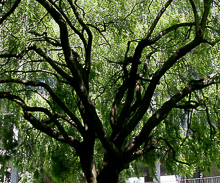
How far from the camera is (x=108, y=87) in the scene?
750 cm

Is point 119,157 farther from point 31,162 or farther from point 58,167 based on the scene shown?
point 31,162

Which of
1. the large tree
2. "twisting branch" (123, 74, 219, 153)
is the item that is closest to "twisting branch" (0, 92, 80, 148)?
the large tree

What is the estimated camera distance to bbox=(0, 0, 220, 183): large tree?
5.42m

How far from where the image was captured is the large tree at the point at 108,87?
5.42m

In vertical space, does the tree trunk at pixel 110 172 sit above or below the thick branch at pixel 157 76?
below

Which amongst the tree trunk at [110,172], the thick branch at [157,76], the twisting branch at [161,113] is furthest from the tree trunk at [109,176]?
the thick branch at [157,76]

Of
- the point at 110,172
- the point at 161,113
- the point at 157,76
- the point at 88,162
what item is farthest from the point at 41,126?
the point at 157,76

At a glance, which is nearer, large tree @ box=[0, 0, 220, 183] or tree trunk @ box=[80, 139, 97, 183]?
large tree @ box=[0, 0, 220, 183]

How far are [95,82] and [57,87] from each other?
1693 millimetres

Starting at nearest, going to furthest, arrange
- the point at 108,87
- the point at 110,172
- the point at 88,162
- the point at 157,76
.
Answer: the point at 157,76 → the point at 110,172 → the point at 88,162 → the point at 108,87

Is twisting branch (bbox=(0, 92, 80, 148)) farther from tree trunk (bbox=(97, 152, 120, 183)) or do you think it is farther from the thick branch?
the thick branch

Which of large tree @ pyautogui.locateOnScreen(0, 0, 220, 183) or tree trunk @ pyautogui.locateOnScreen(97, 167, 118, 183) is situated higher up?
large tree @ pyautogui.locateOnScreen(0, 0, 220, 183)

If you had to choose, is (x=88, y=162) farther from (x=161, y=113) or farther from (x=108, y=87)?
(x=108, y=87)

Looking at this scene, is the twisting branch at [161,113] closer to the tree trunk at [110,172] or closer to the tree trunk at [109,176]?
the tree trunk at [110,172]
